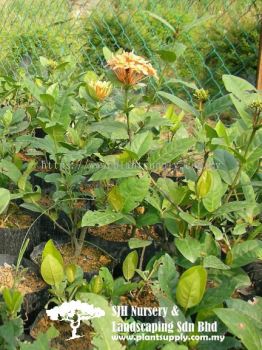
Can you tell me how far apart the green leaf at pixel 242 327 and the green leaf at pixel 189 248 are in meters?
0.22

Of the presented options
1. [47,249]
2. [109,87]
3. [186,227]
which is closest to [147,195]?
[186,227]

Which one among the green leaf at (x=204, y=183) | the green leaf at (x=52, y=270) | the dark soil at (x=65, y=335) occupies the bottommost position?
the dark soil at (x=65, y=335)

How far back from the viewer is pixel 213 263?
40.3 inches

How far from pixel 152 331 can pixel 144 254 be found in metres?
0.47

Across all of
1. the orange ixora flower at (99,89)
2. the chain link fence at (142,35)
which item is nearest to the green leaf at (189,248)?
the orange ixora flower at (99,89)

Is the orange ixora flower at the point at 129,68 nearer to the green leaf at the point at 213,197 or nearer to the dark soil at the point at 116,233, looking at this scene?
the green leaf at the point at 213,197

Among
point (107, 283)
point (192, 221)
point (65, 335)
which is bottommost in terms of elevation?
point (65, 335)

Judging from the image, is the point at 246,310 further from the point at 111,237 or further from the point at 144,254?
the point at 111,237

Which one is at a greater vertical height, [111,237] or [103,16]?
[103,16]

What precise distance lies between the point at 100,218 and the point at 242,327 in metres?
0.40

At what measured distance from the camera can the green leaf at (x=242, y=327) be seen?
800mm

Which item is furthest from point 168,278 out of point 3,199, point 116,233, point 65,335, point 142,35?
point 142,35

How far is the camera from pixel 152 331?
89 centimetres

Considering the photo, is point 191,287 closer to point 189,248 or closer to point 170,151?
point 189,248
